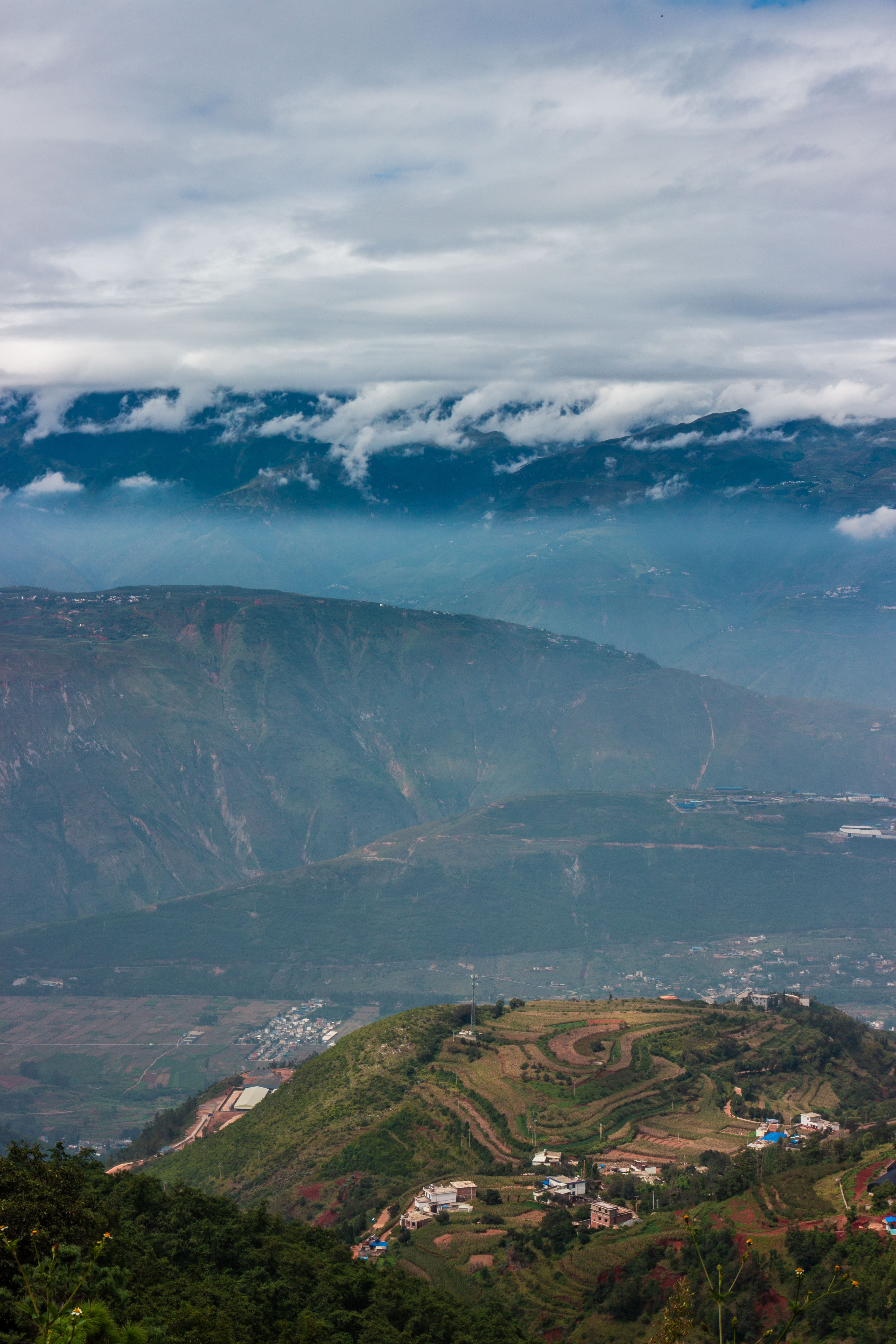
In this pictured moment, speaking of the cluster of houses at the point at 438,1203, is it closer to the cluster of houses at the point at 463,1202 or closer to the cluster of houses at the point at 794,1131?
the cluster of houses at the point at 463,1202

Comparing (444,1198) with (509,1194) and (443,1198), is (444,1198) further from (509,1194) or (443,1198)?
(509,1194)

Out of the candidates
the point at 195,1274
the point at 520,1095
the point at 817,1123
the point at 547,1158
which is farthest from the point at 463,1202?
the point at 817,1123

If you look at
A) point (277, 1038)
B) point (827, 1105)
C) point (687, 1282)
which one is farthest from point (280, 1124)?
point (277, 1038)

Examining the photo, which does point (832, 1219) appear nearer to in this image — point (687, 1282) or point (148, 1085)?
point (687, 1282)

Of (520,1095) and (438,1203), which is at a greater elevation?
(438,1203)

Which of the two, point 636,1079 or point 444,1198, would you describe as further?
point 636,1079

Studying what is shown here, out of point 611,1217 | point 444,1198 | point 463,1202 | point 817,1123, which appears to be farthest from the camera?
point 817,1123

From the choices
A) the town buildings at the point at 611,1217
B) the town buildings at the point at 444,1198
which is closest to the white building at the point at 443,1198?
the town buildings at the point at 444,1198

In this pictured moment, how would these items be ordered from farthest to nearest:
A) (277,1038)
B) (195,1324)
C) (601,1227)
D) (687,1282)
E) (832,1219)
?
1. (277,1038)
2. (601,1227)
3. (832,1219)
4. (687,1282)
5. (195,1324)
